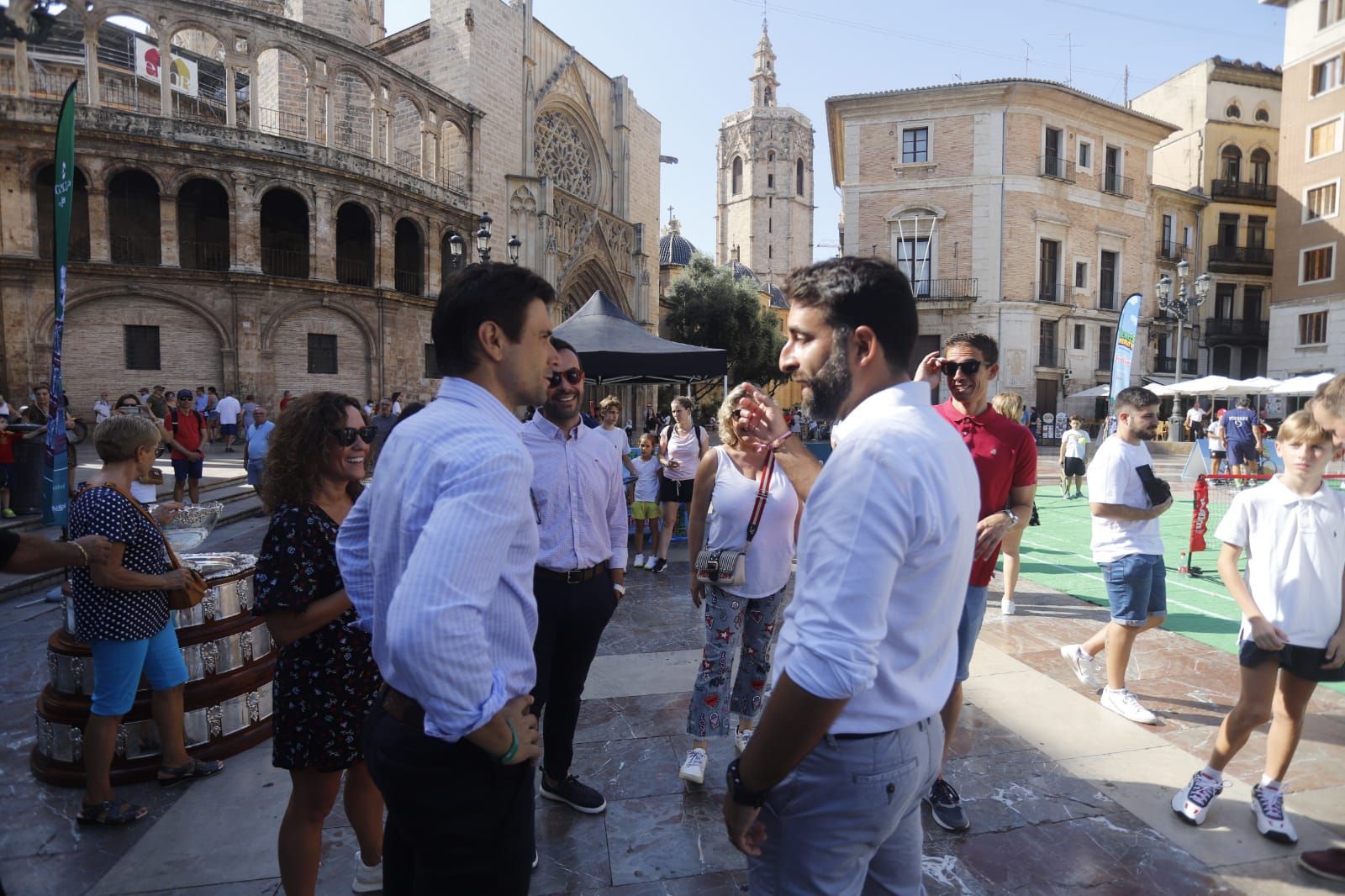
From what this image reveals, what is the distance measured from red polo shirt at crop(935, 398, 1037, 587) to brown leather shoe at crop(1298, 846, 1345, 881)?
4.85 feet

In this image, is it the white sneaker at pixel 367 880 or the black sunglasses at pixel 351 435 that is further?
the white sneaker at pixel 367 880

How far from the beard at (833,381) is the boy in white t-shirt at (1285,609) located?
93.4 inches

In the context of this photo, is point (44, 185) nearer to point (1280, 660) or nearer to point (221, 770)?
point (221, 770)

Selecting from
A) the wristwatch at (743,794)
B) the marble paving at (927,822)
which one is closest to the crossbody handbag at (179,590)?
the marble paving at (927,822)

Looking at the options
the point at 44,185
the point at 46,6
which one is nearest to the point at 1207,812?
the point at 46,6

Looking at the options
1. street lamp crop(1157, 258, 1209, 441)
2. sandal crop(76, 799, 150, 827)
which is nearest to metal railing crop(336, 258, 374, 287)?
street lamp crop(1157, 258, 1209, 441)

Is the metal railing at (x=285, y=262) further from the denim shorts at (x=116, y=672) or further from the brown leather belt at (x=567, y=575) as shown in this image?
the brown leather belt at (x=567, y=575)

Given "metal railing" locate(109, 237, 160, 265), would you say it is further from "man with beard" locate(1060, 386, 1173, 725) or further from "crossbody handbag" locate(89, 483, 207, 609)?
"man with beard" locate(1060, 386, 1173, 725)

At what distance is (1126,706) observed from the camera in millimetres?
4168

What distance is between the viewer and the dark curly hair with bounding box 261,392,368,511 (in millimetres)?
2514

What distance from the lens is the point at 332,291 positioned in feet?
82.7

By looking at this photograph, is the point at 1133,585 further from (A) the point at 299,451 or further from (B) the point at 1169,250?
(B) the point at 1169,250

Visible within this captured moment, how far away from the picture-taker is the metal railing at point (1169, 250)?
34.3 meters

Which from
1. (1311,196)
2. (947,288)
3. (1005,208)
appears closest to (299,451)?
(947,288)
